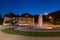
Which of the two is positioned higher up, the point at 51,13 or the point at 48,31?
the point at 51,13

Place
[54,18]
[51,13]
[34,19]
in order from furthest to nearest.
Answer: [51,13]
[34,19]
[54,18]

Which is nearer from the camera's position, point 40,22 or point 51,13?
point 40,22

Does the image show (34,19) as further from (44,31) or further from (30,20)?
(44,31)

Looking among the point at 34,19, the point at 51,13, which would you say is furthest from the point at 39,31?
the point at 51,13

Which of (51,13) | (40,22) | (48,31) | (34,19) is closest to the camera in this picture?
(48,31)

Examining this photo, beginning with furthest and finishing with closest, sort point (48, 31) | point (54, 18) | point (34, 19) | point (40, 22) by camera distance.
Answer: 1. point (34, 19)
2. point (54, 18)
3. point (40, 22)
4. point (48, 31)

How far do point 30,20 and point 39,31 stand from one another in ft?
117

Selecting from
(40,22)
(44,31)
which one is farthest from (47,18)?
(44,31)

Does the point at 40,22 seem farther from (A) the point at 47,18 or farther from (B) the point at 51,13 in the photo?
(B) the point at 51,13

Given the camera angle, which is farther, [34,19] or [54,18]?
A: [34,19]

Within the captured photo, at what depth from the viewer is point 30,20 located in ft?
173

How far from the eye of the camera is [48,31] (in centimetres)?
1688

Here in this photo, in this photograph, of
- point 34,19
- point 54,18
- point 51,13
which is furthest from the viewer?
point 51,13

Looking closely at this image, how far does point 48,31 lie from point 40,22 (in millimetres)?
9592
